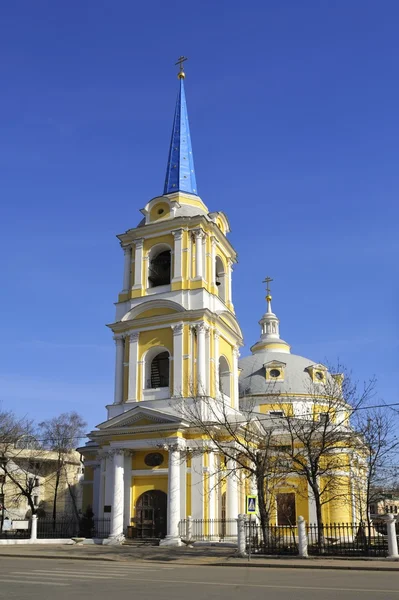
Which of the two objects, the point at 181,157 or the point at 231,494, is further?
the point at 181,157

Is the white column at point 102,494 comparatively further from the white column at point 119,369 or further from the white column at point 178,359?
the white column at point 178,359

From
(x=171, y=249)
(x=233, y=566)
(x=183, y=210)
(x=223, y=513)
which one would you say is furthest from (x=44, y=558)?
(x=183, y=210)

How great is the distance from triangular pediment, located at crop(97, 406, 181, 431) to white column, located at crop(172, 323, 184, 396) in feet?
5.71

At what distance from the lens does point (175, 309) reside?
34219 mm

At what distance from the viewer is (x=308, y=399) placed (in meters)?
46.1

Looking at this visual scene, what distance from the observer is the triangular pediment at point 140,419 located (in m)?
31.1

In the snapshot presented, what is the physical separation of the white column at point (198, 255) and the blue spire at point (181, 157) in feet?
15.1

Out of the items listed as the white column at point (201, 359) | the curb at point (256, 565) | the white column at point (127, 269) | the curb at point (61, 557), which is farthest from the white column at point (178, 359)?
the curb at point (256, 565)

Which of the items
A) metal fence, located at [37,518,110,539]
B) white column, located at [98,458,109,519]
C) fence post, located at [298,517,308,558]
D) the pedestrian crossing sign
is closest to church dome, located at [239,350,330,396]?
Result: white column, located at [98,458,109,519]

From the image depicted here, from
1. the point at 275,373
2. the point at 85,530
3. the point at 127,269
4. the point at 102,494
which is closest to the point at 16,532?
the point at 85,530

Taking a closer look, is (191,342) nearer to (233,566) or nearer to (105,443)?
(105,443)

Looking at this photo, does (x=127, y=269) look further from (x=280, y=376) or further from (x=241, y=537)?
(x=241, y=537)

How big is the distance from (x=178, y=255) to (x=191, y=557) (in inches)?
699

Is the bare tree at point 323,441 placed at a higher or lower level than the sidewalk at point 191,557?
higher
